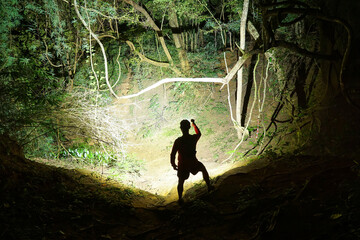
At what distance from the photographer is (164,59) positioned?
15.5 meters

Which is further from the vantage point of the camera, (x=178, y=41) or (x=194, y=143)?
(x=178, y=41)

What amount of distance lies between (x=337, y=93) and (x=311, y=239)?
370 centimetres

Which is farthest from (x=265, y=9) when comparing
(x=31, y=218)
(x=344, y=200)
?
(x=31, y=218)

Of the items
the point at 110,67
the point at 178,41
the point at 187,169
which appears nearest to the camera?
the point at 187,169

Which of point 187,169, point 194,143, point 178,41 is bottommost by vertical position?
point 187,169

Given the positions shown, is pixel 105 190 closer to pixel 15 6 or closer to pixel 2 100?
pixel 2 100

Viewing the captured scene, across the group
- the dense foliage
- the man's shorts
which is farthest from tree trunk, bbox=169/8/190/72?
the man's shorts

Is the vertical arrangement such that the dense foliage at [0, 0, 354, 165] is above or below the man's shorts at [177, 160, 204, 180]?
above

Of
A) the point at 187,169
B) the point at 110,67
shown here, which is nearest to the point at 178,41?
the point at 110,67

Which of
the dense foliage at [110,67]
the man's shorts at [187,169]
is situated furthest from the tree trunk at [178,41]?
the man's shorts at [187,169]

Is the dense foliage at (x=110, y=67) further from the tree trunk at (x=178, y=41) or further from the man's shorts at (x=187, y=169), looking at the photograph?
the man's shorts at (x=187, y=169)

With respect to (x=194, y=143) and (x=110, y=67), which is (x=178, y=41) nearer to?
A: (x=110, y=67)

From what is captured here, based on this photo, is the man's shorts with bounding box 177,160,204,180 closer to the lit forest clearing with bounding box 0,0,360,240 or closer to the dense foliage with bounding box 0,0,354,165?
the lit forest clearing with bounding box 0,0,360,240

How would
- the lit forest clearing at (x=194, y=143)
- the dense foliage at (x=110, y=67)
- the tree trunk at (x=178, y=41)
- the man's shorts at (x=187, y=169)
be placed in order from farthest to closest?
1. the tree trunk at (x=178, y=41)
2. the dense foliage at (x=110, y=67)
3. the man's shorts at (x=187, y=169)
4. the lit forest clearing at (x=194, y=143)
